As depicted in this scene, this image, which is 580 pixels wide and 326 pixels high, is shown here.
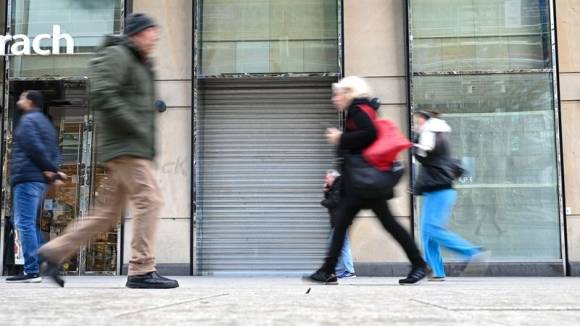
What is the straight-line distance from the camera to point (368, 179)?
16.6 feet

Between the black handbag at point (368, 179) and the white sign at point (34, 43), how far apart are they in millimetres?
6239

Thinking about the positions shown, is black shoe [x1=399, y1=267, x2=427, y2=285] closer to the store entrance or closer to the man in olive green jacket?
the man in olive green jacket

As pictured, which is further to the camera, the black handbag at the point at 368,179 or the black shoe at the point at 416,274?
the black shoe at the point at 416,274

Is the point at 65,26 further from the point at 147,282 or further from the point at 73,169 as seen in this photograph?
the point at 147,282

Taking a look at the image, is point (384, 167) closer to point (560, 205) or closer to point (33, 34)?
point (560, 205)

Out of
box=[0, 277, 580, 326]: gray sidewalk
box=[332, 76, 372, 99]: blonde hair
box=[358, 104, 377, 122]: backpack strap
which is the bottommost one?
box=[0, 277, 580, 326]: gray sidewalk

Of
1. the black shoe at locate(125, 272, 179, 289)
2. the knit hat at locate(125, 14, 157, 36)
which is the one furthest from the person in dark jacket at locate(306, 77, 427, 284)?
the knit hat at locate(125, 14, 157, 36)

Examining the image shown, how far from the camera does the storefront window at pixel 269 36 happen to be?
32.9 ft

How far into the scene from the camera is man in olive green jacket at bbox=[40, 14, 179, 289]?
4.48 metres

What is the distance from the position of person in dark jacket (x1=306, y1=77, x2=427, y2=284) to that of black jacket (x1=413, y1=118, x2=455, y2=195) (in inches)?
44.0

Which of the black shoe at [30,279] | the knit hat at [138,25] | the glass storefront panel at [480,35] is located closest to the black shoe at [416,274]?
the knit hat at [138,25]

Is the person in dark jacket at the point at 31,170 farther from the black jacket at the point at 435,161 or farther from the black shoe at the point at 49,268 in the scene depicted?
the black jacket at the point at 435,161

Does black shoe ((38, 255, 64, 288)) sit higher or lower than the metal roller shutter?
lower

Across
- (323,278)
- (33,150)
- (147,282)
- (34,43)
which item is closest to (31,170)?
(33,150)
